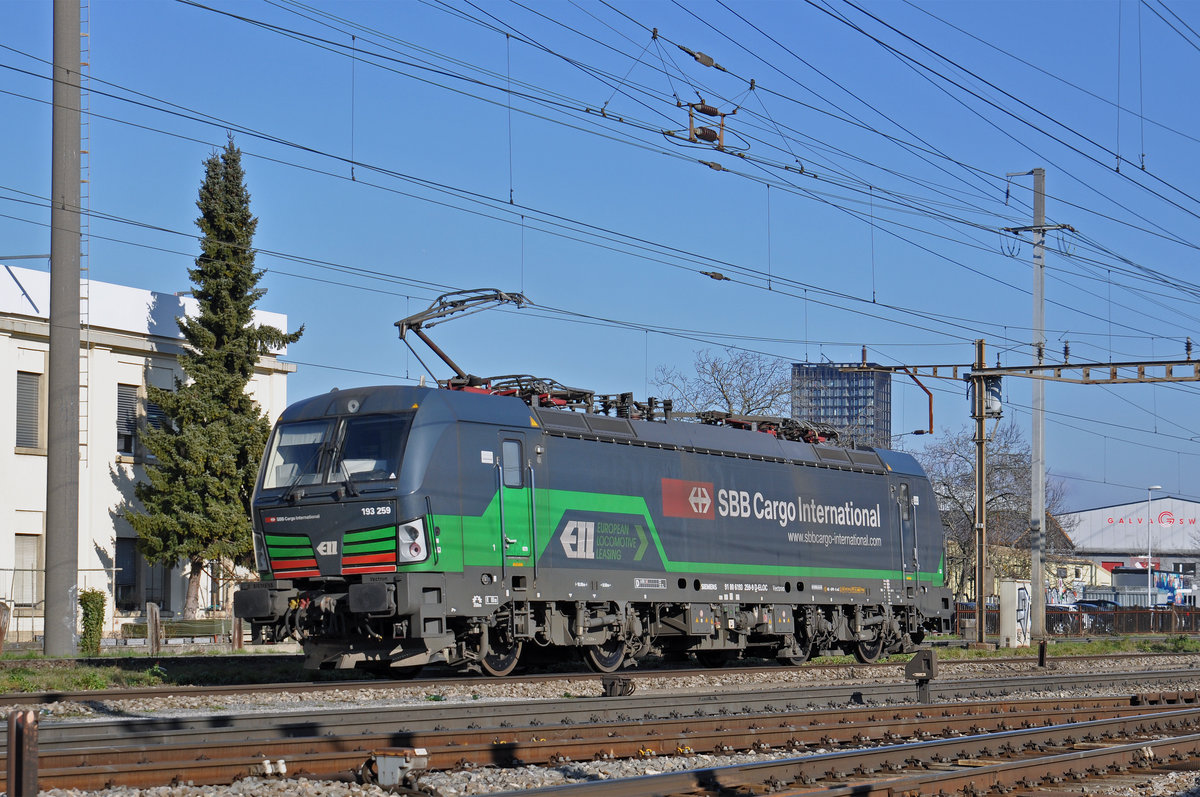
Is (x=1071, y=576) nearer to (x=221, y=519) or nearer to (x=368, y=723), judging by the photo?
(x=221, y=519)

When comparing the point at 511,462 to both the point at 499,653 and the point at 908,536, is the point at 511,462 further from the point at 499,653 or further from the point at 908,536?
the point at 908,536

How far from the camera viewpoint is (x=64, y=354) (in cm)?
2225

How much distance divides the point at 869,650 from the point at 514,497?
10211 millimetres

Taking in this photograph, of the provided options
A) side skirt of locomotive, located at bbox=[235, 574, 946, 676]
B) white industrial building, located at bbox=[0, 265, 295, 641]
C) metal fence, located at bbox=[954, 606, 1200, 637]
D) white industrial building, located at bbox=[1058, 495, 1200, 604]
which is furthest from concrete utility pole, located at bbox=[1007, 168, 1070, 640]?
white industrial building, located at bbox=[1058, 495, 1200, 604]

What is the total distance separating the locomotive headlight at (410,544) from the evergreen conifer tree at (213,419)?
21.3 meters

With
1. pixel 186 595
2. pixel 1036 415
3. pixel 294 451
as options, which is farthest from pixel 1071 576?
pixel 294 451

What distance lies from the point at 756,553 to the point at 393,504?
7.79 meters

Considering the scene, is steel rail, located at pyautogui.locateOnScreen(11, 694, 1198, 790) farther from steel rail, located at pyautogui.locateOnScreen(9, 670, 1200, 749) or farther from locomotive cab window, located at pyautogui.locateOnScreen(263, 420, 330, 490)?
locomotive cab window, located at pyautogui.locateOnScreen(263, 420, 330, 490)

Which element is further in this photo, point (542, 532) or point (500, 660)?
point (500, 660)

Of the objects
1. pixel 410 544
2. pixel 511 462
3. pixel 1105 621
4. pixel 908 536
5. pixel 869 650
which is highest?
pixel 511 462

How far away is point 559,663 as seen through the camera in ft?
73.2

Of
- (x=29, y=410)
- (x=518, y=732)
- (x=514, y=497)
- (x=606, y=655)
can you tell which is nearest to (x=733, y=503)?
(x=606, y=655)

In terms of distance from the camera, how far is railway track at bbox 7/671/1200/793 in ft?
32.2

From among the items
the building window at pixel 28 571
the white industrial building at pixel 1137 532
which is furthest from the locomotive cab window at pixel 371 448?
the white industrial building at pixel 1137 532
